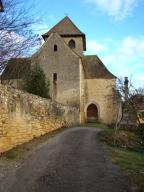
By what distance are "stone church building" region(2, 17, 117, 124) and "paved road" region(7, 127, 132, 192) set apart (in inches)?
1027

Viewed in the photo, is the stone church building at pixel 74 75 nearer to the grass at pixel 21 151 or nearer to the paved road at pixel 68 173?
the grass at pixel 21 151

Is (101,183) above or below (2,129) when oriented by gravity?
below

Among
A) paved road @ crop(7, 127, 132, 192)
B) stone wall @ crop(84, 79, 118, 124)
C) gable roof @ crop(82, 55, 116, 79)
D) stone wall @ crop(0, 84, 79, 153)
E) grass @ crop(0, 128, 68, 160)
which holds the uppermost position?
gable roof @ crop(82, 55, 116, 79)

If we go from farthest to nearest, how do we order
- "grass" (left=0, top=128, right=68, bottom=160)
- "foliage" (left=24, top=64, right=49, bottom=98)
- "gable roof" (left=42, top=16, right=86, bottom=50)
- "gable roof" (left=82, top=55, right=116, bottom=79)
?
"gable roof" (left=42, top=16, right=86, bottom=50) < "gable roof" (left=82, top=55, right=116, bottom=79) < "foliage" (left=24, top=64, right=49, bottom=98) < "grass" (left=0, top=128, right=68, bottom=160)

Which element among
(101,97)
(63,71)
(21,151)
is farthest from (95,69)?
(21,151)

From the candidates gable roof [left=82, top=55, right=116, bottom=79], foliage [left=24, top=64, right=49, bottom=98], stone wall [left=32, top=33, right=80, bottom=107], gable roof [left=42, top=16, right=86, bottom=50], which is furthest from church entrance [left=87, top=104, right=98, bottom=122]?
foliage [left=24, top=64, right=49, bottom=98]

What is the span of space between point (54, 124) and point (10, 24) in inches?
353

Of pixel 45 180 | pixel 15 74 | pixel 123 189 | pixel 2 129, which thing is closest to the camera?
pixel 123 189

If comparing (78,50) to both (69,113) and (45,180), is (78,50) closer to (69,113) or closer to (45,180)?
(69,113)

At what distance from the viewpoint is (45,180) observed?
379 inches

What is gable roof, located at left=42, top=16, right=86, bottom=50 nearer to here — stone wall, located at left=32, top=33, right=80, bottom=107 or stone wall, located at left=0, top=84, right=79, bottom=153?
stone wall, located at left=32, top=33, right=80, bottom=107

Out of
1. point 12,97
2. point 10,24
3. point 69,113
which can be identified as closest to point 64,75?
point 69,113

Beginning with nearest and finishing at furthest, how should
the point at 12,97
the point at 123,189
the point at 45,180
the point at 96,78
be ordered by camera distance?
the point at 123,189 → the point at 45,180 → the point at 12,97 → the point at 96,78

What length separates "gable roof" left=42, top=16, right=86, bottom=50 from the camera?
176 ft
